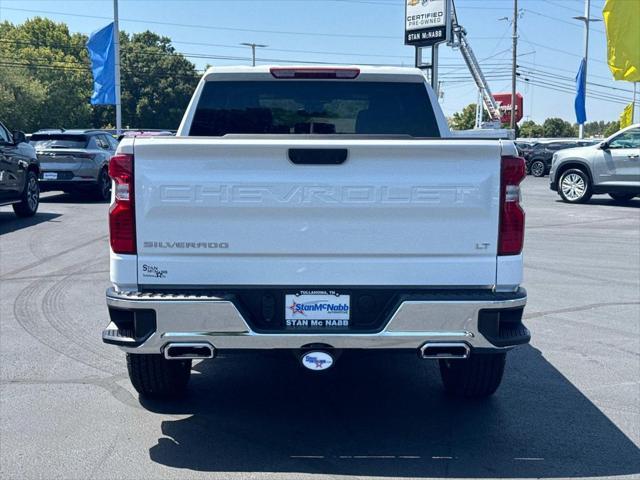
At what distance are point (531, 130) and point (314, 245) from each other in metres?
95.0

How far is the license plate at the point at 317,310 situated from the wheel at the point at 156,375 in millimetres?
1032

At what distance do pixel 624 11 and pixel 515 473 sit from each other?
15806 millimetres

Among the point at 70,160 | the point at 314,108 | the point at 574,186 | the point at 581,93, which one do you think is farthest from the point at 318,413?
the point at 581,93

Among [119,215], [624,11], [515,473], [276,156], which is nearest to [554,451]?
[515,473]

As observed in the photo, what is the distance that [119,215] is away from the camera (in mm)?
3816

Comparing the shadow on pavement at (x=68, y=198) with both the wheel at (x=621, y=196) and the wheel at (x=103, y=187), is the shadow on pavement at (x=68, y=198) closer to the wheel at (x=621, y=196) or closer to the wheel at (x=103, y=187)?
the wheel at (x=103, y=187)

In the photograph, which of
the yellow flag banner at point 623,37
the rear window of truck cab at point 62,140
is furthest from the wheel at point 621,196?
the rear window of truck cab at point 62,140

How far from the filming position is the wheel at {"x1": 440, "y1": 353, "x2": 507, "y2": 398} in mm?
4680

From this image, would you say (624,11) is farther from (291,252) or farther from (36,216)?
(291,252)

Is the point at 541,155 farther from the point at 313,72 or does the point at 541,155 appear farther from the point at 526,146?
the point at 313,72

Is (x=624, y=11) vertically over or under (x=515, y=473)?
over

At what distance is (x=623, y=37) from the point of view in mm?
17266

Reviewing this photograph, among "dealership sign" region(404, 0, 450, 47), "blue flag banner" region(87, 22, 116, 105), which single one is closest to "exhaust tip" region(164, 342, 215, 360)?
"blue flag banner" region(87, 22, 116, 105)

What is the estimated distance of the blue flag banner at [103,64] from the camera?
86.4ft
